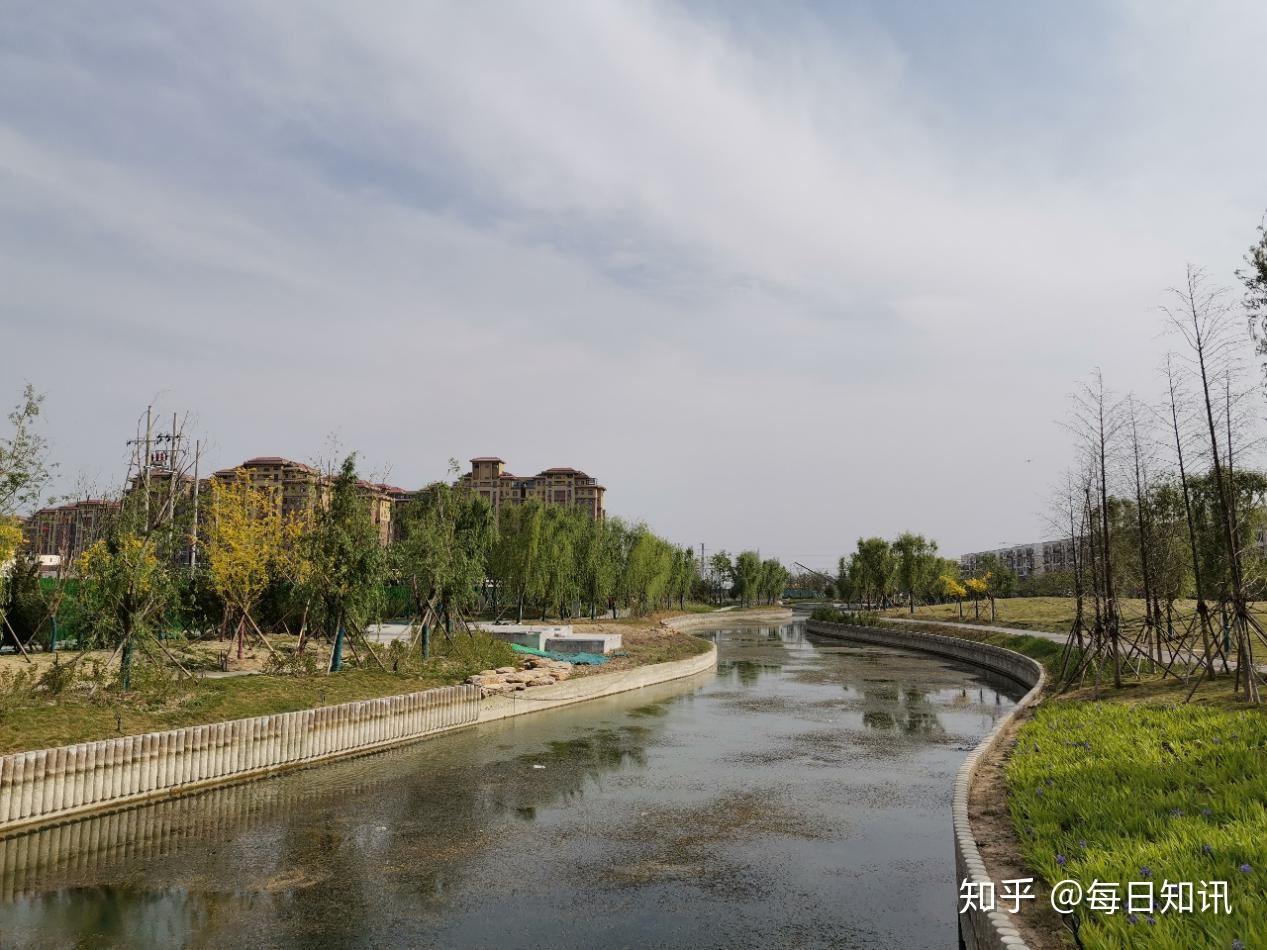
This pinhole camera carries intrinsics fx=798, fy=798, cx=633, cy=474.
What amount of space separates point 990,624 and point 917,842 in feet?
153

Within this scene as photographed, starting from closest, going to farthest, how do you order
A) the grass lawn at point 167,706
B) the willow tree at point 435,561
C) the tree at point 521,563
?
the grass lawn at point 167,706
the willow tree at point 435,561
the tree at point 521,563

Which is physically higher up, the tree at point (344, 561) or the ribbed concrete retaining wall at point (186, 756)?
the tree at point (344, 561)

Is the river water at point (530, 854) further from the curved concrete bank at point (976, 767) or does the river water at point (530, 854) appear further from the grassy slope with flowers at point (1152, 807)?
the grassy slope with flowers at point (1152, 807)

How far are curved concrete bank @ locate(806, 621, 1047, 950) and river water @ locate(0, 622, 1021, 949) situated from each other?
3.57 feet

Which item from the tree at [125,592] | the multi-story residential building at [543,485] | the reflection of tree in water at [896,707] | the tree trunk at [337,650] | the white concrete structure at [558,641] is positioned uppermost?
the multi-story residential building at [543,485]

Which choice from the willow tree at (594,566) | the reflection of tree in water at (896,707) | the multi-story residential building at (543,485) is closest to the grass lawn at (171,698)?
the reflection of tree in water at (896,707)

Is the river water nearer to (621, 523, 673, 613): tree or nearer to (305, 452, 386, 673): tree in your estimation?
(305, 452, 386, 673): tree

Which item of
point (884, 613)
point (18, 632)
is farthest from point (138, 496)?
point (884, 613)

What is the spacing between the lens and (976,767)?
1502 cm

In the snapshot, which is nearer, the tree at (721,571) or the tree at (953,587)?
the tree at (953,587)

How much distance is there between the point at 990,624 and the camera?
183 feet

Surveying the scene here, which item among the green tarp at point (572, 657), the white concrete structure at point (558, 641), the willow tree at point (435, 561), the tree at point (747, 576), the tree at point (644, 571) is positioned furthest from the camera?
the tree at point (747, 576)

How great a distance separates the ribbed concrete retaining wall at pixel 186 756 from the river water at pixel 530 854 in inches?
18.7

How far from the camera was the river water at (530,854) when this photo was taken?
10008mm
